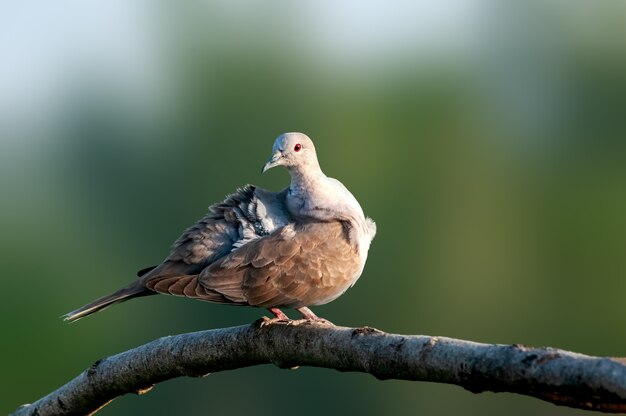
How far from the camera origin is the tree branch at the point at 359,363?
4133 mm

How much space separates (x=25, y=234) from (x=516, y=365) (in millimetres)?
36031

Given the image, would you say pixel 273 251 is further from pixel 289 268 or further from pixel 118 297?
pixel 118 297

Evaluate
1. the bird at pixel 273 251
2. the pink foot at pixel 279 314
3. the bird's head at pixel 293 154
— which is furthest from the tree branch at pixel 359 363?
the bird's head at pixel 293 154

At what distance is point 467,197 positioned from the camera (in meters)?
43.2

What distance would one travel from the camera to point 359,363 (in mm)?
4953

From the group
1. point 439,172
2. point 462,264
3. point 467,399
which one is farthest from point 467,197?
point 467,399

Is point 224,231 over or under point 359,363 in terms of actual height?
over

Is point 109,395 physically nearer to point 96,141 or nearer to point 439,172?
point 96,141

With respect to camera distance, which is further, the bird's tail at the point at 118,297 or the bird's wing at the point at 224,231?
the bird's wing at the point at 224,231

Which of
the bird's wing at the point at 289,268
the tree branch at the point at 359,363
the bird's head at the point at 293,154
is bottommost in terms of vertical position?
the tree branch at the point at 359,363

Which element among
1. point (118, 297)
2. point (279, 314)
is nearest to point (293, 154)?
point (279, 314)

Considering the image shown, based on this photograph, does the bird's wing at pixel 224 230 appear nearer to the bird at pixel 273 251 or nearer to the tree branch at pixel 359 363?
the bird at pixel 273 251

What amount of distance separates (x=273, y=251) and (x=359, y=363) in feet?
4.54

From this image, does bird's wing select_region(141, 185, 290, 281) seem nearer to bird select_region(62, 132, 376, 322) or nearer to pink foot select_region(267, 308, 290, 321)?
bird select_region(62, 132, 376, 322)
